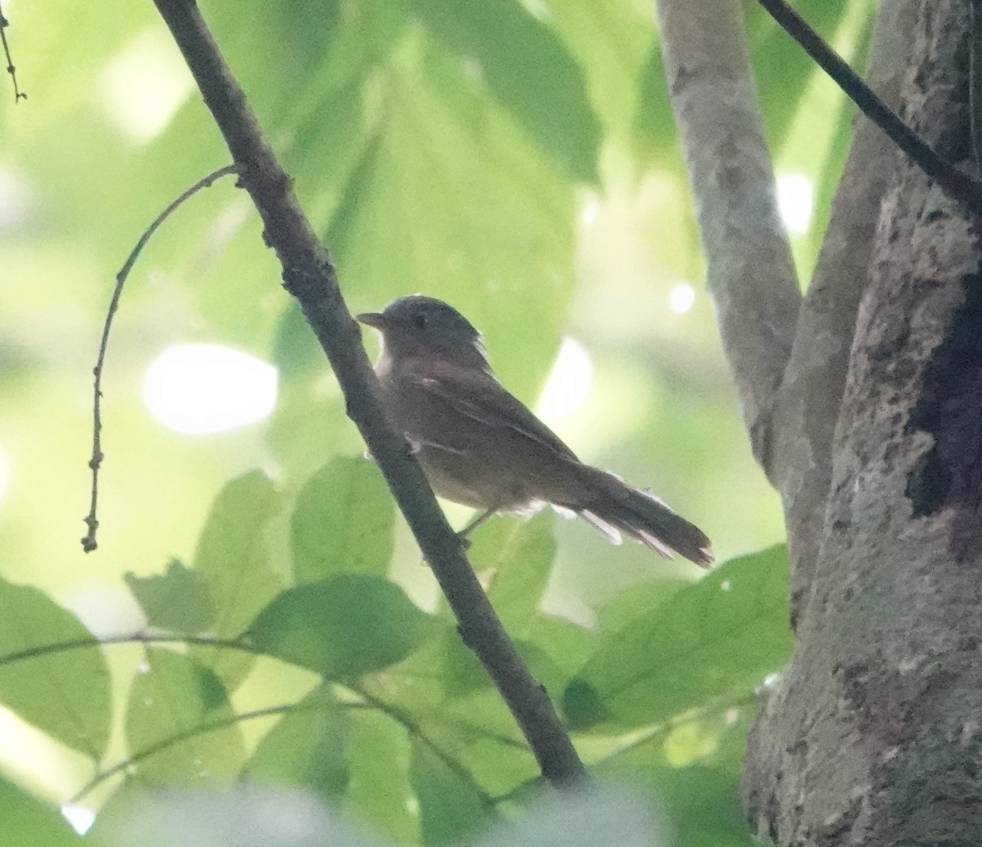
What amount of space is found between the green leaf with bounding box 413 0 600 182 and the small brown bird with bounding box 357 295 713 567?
956 mm

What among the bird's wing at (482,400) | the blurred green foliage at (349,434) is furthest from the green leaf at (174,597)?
the bird's wing at (482,400)

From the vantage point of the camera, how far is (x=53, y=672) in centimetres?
189

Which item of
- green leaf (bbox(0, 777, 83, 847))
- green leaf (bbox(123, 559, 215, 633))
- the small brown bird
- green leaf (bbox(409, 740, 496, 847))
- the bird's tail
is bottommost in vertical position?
green leaf (bbox(0, 777, 83, 847))

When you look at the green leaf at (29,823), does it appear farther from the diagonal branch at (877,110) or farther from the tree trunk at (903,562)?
the diagonal branch at (877,110)

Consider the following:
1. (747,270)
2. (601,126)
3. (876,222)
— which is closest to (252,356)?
(601,126)

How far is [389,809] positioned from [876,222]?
4.02 ft

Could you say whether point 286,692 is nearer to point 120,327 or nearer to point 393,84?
point 393,84

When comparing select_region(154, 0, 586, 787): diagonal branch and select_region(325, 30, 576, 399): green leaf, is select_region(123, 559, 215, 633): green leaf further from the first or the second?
select_region(325, 30, 576, 399): green leaf

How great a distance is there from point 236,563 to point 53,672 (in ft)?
1.04

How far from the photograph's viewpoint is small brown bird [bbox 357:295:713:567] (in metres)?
3.67

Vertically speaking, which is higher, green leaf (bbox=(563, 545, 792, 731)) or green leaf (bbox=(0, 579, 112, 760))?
green leaf (bbox=(0, 579, 112, 760))

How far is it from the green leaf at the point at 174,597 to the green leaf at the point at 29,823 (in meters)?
1.14

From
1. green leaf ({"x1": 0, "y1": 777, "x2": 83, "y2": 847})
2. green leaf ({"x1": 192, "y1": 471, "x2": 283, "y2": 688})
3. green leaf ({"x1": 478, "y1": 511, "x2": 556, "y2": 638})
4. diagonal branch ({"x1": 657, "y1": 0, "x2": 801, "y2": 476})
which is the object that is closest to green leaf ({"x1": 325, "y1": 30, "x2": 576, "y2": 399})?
diagonal branch ({"x1": 657, "y1": 0, "x2": 801, "y2": 476})

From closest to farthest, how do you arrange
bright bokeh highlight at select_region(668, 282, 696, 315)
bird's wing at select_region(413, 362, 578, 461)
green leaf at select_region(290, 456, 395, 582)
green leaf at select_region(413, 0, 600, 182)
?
green leaf at select_region(290, 456, 395, 582) → green leaf at select_region(413, 0, 600, 182) → bright bokeh highlight at select_region(668, 282, 696, 315) → bird's wing at select_region(413, 362, 578, 461)
